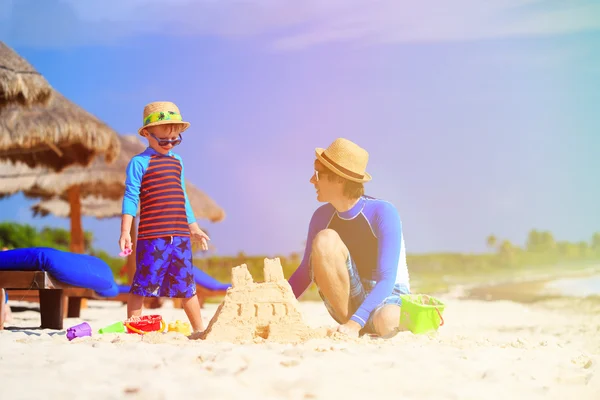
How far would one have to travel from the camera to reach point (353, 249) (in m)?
3.95

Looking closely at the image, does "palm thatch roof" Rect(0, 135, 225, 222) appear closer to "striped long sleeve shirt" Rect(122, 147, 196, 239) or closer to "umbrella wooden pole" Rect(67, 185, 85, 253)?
"umbrella wooden pole" Rect(67, 185, 85, 253)

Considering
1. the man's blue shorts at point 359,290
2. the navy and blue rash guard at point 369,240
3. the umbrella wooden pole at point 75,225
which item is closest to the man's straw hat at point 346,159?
the navy and blue rash guard at point 369,240

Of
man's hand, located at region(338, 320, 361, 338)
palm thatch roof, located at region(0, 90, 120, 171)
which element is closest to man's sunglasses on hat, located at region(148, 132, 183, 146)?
man's hand, located at region(338, 320, 361, 338)

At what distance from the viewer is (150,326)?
3.87 m

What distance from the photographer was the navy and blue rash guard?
12.3 feet

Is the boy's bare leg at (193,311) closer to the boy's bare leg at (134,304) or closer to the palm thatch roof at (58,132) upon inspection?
the boy's bare leg at (134,304)

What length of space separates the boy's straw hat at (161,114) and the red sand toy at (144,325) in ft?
3.51

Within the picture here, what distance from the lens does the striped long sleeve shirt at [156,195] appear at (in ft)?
12.5

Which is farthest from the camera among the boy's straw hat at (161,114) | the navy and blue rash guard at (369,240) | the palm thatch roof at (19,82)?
the palm thatch roof at (19,82)

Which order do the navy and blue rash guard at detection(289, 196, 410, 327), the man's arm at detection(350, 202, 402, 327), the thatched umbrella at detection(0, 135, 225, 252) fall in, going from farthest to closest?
the thatched umbrella at detection(0, 135, 225, 252) < the navy and blue rash guard at detection(289, 196, 410, 327) < the man's arm at detection(350, 202, 402, 327)

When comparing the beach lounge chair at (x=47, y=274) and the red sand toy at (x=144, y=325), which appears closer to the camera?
the red sand toy at (x=144, y=325)

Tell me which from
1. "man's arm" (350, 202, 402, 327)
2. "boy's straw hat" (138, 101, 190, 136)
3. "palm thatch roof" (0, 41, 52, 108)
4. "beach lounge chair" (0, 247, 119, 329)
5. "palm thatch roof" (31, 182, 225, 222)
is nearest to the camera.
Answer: "man's arm" (350, 202, 402, 327)

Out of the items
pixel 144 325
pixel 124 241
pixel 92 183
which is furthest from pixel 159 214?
pixel 92 183

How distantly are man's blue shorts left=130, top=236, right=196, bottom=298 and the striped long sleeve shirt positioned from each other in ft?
0.18
